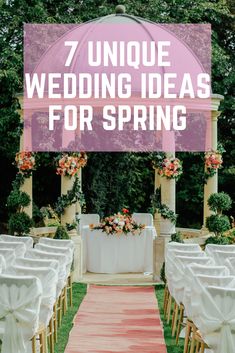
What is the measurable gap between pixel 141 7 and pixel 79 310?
15523 millimetres

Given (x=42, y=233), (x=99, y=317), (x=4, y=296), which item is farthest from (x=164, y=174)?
(x=4, y=296)

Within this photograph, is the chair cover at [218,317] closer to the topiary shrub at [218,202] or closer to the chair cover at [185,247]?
the chair cover at [185,247]

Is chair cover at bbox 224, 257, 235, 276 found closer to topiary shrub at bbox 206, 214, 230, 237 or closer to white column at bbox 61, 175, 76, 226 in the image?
topiary shrub at bbox 206, 214, 230, 237

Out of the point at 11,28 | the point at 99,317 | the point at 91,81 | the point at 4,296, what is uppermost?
the point at 11,28

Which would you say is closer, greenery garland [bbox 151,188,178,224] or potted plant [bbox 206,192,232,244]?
greenery garland [bbox 151,188,178,224]

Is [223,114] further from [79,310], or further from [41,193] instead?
[79,310]

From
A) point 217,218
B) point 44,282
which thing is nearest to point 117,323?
point 44,282

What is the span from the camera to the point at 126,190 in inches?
1028

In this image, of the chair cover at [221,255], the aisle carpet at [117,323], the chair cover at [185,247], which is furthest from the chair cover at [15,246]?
the chair cover at [221,255]

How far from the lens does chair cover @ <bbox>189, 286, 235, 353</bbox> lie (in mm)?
9125

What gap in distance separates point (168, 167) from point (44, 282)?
27.4 feet

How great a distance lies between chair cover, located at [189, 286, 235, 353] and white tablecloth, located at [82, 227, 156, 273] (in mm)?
9950

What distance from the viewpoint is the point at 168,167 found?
18391mm

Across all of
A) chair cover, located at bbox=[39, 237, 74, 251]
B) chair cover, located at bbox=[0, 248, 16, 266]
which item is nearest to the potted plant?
chair cover, located at bbox=[39, 237, 74, 251]
